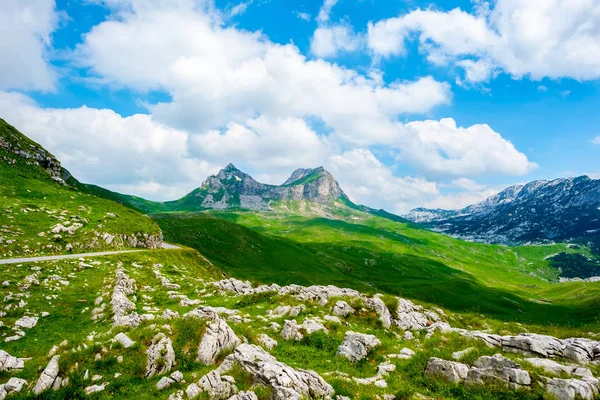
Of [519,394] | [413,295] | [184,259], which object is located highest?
[519,394]

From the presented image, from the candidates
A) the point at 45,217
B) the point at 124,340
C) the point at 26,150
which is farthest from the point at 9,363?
the point at 26,150

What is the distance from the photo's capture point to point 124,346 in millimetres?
16234

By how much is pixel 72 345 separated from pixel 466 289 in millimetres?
189110

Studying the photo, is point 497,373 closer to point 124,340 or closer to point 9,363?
point 124,340

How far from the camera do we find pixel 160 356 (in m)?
15.7

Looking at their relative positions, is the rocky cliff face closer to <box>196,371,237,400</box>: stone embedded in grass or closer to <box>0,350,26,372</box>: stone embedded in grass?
<box>0,350,26,372</box>: stone embedded in grass

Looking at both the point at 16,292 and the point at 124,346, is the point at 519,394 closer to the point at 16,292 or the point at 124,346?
the point at 124,346

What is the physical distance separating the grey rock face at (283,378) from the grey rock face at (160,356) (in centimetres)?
318

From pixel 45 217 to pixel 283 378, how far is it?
2491 inches

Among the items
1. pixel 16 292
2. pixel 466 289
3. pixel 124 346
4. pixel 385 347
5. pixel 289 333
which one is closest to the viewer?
pixel 124 346

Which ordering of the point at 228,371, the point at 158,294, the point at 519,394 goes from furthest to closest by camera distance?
the point at 158,294
the point at 228,371
the point at 519,394

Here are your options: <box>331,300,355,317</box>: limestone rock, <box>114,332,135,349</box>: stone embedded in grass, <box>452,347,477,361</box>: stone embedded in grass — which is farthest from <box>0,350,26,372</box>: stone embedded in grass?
<box>452,347,477,361</box>: stone embedded in grass

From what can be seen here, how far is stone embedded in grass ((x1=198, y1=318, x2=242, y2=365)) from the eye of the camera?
53.6ft

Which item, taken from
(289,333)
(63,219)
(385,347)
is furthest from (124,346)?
(63,219)
